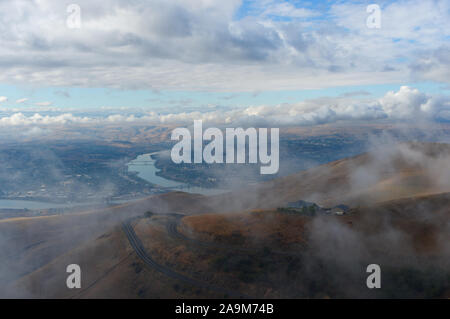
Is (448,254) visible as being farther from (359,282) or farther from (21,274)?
(21,274)

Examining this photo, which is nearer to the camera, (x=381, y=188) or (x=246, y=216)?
(x=246, y=216)

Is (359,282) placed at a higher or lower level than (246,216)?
lower

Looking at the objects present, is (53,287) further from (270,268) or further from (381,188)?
(381,188)
